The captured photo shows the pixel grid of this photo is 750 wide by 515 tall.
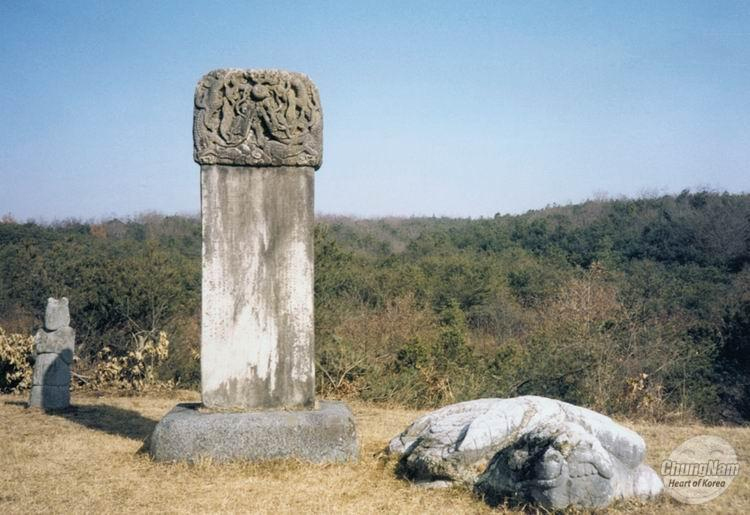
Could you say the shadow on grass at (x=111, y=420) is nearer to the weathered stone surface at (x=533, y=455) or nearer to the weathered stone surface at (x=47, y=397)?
the weathered stone surface at (x=47, y=397)

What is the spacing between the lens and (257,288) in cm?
543

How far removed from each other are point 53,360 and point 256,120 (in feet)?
16.7

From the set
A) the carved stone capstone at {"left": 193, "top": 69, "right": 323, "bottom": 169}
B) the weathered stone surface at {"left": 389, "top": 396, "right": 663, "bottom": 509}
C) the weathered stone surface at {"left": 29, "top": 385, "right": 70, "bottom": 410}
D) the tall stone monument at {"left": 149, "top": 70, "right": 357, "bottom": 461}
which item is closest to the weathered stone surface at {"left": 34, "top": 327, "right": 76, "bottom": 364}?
the weathered stone surface at {"left": 29, "top": 385, "right": 70, "bottom": 410}

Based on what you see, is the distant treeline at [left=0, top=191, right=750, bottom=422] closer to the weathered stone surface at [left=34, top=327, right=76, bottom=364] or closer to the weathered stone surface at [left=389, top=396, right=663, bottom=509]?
the weathered stone surface at [left=34, top=327, right=76, bottom=364]

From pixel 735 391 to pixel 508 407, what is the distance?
10829 millimetres

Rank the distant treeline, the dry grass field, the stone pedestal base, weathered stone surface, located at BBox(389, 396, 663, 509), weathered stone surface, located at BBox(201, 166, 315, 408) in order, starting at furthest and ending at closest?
the distant treeline < weathered stone surface, located at BBox(201, 166, 315, 408) < the stone pedestal base < the dry grass field < weathered stone surface, located at BBox(389, 396, 663, 509)

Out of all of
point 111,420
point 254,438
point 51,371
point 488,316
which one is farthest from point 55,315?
point 488,316

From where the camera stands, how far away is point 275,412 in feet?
17.5

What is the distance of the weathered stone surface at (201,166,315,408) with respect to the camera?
5.40 metres

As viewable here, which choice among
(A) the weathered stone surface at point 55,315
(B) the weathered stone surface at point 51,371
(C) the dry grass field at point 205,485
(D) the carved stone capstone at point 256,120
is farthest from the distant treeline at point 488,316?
(D) the carved stone capstone at point 256,120

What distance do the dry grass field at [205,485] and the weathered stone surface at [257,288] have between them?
706 mm

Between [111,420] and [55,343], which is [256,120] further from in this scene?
[55,343]

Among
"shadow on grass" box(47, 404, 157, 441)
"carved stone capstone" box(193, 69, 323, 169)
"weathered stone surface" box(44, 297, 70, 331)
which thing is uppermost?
"carved stone capstone" box(193, 69, 323, 169)

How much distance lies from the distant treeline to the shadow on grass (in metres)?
3.43
